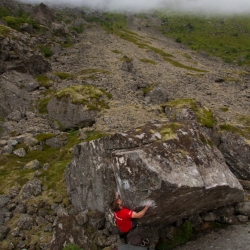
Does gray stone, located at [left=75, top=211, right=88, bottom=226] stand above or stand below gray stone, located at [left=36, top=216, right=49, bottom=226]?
above

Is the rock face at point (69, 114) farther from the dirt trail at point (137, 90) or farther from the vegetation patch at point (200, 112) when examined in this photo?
the vegetation patch at point (200, 112)

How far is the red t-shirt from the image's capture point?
10.9m

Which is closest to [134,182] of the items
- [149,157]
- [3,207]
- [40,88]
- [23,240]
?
[149,157]

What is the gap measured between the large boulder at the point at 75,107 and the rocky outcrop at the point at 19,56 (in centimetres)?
1480

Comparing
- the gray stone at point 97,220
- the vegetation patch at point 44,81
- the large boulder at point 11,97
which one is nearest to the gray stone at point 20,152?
the large boulder at point 11,97

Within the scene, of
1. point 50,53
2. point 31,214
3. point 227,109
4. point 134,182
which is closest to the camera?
point 134,182

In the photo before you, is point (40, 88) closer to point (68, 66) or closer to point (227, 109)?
point (68, 66)

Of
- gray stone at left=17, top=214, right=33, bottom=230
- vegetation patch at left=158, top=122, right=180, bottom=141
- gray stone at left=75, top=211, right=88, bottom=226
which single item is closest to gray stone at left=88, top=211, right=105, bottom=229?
gray stone at left=75, top=211, right=88, bottom=226

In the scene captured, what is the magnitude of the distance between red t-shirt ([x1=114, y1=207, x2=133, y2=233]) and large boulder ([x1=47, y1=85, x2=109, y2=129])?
68.0 feet

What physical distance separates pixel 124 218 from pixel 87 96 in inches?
1035

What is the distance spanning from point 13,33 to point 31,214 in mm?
44537

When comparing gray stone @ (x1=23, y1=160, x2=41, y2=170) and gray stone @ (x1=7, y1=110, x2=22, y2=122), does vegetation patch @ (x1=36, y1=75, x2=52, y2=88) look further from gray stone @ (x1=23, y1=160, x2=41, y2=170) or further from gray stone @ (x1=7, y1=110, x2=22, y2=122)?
gray stone @ (x1=23, y1=160, x2=41, y2=170)

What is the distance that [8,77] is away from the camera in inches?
1623

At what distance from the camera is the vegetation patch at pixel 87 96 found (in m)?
33.2
